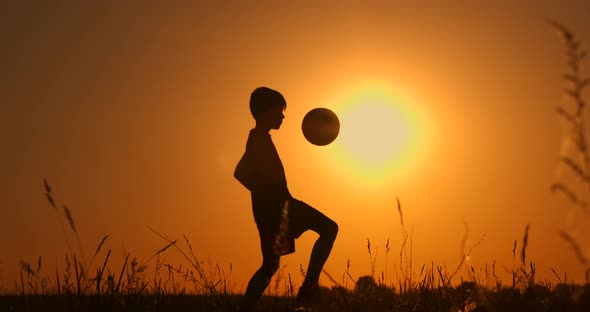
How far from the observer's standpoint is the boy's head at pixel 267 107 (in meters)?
6.66

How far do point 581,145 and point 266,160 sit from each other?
523 cm

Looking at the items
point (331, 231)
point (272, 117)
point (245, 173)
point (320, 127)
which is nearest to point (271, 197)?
point (245, 173)

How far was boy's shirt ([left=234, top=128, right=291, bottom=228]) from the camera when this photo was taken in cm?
619

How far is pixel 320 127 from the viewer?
7348 mm

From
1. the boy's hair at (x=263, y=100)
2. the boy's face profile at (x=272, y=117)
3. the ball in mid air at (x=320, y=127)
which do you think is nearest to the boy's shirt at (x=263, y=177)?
the boy's face profile at (x=272, y=117)

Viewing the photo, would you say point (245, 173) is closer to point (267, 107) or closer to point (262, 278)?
point (267, 107)

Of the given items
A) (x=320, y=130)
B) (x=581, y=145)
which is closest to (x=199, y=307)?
(x=320, y=130)

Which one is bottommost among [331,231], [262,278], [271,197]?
[262,278]

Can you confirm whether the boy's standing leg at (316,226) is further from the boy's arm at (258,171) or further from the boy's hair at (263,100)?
the boy's hair at (263,100)

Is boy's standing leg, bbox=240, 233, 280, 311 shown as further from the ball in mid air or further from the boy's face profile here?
the ball in mid air

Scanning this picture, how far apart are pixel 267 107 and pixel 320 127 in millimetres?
893

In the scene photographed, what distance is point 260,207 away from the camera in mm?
6215

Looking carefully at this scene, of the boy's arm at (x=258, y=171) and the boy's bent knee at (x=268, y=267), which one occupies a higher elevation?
the boy's arm at (x=258, y=171)

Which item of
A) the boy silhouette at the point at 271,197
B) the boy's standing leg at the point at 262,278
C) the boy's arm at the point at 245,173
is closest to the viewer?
the boy's standing leg at the point at 262,278
